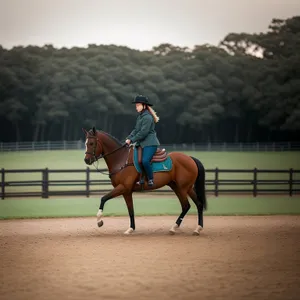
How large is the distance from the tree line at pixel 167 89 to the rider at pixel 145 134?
39.4 m

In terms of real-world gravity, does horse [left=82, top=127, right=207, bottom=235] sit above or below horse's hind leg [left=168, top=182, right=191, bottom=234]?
above

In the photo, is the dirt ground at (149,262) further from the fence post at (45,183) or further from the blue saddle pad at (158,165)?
the fence post at (45,183)

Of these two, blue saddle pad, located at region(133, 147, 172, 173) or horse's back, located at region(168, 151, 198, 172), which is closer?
blue saddle pad, located at region(133, 147, 172, 173)

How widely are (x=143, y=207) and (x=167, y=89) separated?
135 feet

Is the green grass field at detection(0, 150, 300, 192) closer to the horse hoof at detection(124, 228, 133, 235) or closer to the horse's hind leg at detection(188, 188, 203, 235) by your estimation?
the horse's hind leg at detection(188, 188, 203, 235)

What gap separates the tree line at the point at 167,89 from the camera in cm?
5375

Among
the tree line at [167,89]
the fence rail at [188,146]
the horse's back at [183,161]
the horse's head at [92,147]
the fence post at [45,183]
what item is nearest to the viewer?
the horse's head at [92,147]

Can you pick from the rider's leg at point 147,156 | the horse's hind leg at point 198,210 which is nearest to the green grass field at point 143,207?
the horse's hind leg at point 198,210

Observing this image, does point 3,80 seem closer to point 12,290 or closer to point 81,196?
point 81,196

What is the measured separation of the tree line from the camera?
53750 mm

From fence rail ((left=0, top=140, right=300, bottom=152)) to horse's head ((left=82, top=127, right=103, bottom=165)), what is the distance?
36.7 meters

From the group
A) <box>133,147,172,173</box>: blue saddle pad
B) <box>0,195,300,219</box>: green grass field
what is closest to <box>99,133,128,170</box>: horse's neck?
<box>133,147,172,173</box>: blue saddle pad

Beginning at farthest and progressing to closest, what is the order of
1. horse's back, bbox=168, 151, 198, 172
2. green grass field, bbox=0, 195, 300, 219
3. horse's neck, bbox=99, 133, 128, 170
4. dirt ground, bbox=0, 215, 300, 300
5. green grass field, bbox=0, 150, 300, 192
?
green grass field, bbox=0, 150, 300, 192 → green grass field, bbox=0, 195, 300, 219 → horse's back, bbox=168, 151, 198, 172 → horse's neck, bbox=99, 133, 128, 170 → dirt ground, bbox=0, 215, 300, 300

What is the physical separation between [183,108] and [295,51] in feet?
39.2
